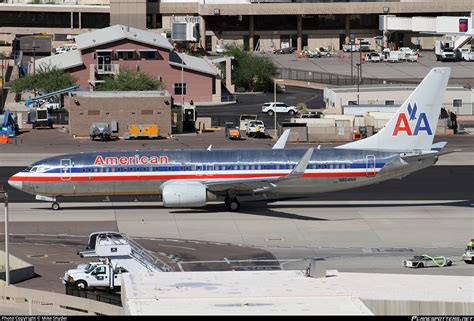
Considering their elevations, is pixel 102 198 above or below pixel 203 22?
below

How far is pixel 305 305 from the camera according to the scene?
142ft

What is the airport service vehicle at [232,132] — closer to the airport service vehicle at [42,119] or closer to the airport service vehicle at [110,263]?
the airport service vehicle at [42,119]

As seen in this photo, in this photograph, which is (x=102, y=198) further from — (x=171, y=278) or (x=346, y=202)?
(x=171, y=278)

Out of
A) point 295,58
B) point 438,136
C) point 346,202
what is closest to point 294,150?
point 346,202

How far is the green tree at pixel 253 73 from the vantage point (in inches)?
6555

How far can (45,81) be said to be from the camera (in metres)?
148

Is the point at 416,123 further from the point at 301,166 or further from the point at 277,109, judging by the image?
the point at 277,109

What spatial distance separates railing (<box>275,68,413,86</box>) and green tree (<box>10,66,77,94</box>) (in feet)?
116

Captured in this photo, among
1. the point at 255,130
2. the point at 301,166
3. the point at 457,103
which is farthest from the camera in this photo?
the point at 457,103

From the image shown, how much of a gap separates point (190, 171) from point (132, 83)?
60.2 m

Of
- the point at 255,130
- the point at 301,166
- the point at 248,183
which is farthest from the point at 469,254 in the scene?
the point at 255,130

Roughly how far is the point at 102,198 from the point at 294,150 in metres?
14.9

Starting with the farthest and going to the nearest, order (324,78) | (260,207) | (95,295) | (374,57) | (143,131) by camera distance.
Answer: (374,57), (324,78), (143,131), (260,207), (95,295)

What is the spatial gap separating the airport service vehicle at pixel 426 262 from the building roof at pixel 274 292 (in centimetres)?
1595
